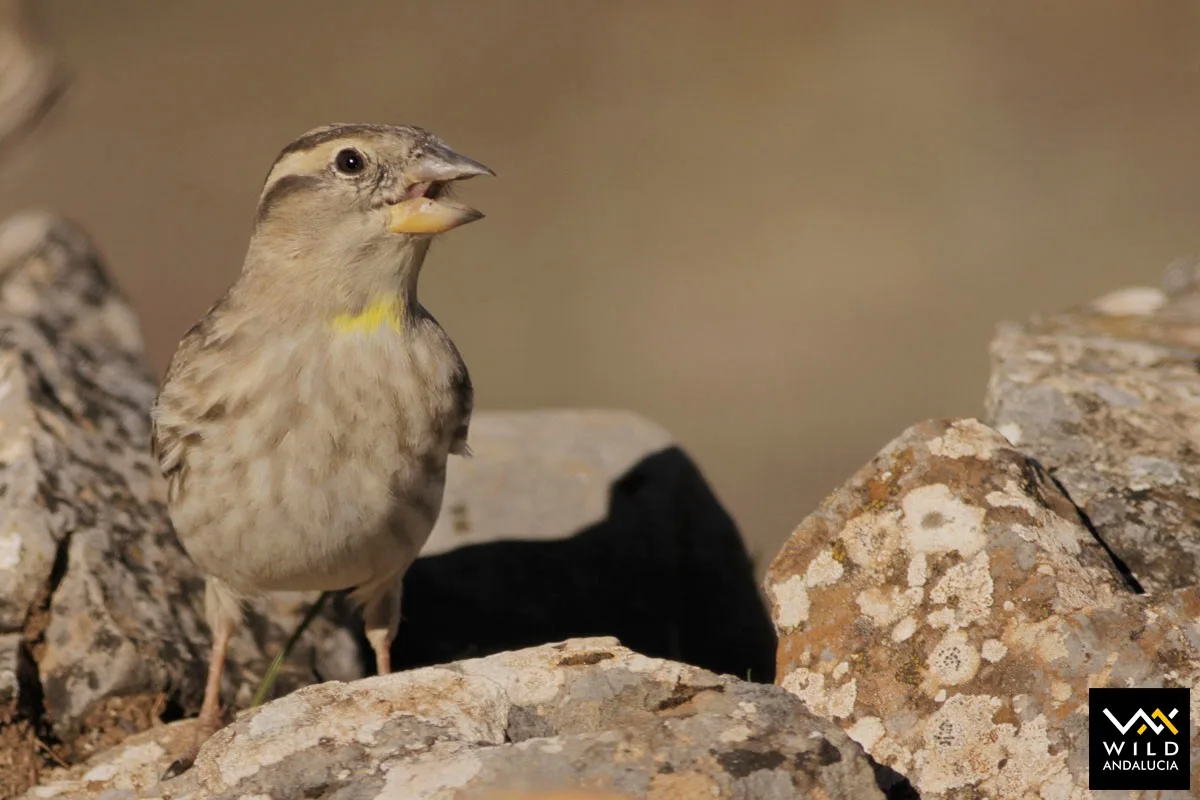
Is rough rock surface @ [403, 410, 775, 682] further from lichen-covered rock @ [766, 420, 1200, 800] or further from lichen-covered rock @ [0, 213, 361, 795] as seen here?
lichen-covered rock @ [766, 420, 1200, 800]

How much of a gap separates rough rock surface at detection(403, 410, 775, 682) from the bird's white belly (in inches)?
62.8

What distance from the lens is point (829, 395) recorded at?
12805mm

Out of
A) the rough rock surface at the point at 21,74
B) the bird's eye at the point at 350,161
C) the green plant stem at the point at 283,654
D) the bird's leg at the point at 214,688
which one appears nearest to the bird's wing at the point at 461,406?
the bird's eye at the point at 350,161

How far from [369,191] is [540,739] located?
224cm

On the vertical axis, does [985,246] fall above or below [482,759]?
above

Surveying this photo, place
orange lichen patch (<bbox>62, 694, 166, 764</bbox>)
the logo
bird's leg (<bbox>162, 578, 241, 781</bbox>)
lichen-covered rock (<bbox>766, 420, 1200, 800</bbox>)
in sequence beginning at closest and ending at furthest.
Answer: the logo < lichen-covered rock (<bbox>766, 420, 1200, 800</bbox>) < orange lichen patch (<bbox>62, 694, 166, 764</bbox>) < bird's leg (<bbox>162, 578, 241, 781</bbox>)

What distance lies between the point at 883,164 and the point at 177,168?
24.8 feet

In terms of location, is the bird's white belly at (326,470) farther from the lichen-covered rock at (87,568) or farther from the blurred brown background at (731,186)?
the blurred brown background at (731,186)

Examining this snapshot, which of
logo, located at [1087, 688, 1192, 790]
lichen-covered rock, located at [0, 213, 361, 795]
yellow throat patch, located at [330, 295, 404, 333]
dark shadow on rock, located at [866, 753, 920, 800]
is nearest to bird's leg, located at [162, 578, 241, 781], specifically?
lichen-covered rock, located at [0, 213, 361, 795]

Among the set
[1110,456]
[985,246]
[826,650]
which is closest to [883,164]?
[985,246]

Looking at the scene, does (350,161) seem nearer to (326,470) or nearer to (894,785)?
(326,470)

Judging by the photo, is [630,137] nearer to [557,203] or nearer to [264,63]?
[557,203]

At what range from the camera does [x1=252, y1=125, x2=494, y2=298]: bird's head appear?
5.32m

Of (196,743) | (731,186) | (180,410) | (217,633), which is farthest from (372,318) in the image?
(731,186)
